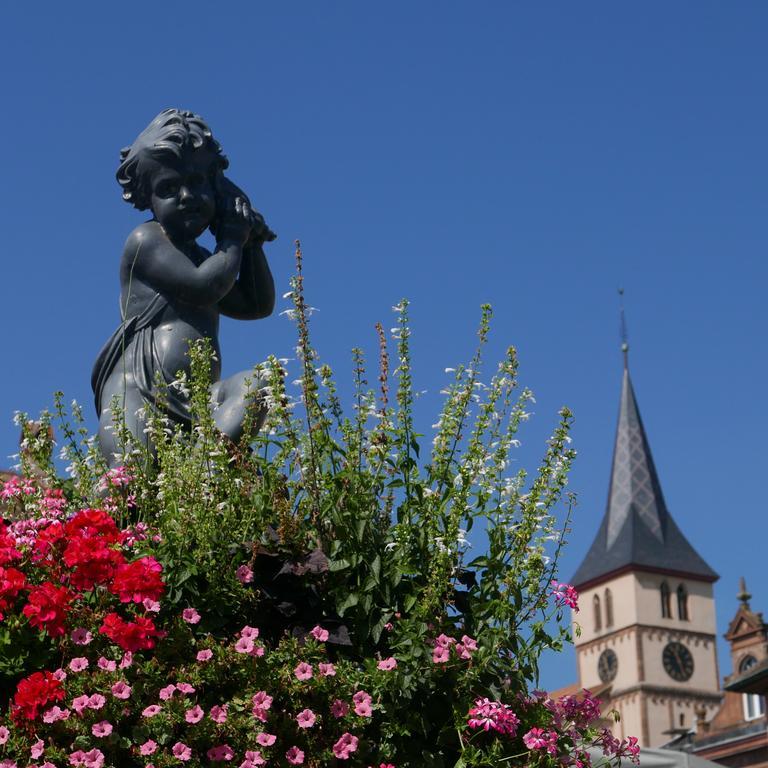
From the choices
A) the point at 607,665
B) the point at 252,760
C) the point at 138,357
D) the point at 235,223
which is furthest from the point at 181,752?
the point at 607,665

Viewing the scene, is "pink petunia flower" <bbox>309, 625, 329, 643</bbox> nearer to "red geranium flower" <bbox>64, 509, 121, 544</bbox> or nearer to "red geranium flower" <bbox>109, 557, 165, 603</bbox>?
"red geranium flower" <bbox>109, 557, 165, 603</bbox>

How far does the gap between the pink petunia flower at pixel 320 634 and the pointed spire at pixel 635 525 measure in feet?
387

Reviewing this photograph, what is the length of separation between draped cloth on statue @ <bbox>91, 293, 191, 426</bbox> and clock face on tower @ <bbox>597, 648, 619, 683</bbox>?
118801mm

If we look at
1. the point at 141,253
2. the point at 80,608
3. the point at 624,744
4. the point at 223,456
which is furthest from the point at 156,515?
the point at 141,253

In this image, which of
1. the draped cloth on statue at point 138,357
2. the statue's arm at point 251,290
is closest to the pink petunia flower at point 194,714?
the draped cloth on statue at point 138,357

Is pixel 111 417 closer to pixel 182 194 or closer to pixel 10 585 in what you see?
pixel 182 194

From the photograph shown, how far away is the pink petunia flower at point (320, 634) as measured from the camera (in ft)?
14.9

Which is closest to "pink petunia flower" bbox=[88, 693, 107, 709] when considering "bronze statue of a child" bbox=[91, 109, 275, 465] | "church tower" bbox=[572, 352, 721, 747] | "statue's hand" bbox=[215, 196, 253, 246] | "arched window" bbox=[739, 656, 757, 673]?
"bronze statue of a child" bbox=[91, 109, 275, 465]

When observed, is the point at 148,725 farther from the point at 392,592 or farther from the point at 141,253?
the point at 141,253

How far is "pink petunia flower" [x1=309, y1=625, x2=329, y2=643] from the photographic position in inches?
179

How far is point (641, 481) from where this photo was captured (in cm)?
12219

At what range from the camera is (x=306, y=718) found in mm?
4309

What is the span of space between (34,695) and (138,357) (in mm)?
3339

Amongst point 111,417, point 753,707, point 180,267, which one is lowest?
point 111,417
